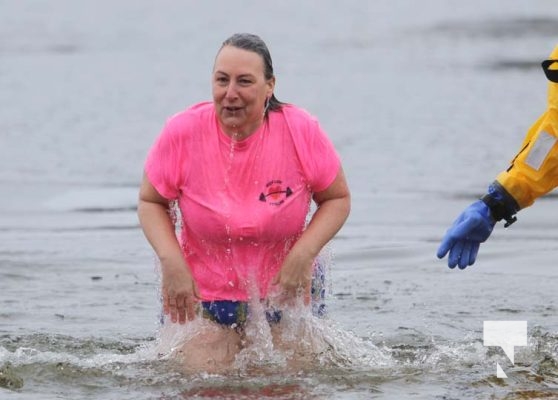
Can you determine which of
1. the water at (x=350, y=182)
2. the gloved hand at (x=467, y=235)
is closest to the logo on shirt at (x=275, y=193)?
the water at (x=350, y=182)

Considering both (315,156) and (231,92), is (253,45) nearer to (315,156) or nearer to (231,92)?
(231,92)

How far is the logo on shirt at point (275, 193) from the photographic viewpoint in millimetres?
7379

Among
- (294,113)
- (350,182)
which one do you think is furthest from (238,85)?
(350,182)

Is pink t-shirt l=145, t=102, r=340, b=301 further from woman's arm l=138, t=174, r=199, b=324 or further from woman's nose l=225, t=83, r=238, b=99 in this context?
woman's nose l=225, t=83, r=238, b=99

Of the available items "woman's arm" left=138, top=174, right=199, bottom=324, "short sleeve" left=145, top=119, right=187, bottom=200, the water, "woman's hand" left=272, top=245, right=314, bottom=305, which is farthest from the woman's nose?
the water

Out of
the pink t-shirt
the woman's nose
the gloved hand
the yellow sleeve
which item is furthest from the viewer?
the gloved hand

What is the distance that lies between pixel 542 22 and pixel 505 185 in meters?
19.9

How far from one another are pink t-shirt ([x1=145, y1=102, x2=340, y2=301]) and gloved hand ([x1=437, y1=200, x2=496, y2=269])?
2.25 feet

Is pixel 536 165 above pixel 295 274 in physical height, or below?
above

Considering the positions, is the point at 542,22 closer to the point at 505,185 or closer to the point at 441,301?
the point at 441,301

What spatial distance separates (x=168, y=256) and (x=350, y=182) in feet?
22.8

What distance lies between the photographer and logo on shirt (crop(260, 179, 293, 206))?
7.38 metres

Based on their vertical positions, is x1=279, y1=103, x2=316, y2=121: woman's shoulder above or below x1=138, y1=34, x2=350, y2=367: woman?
above

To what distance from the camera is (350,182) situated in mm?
14094
